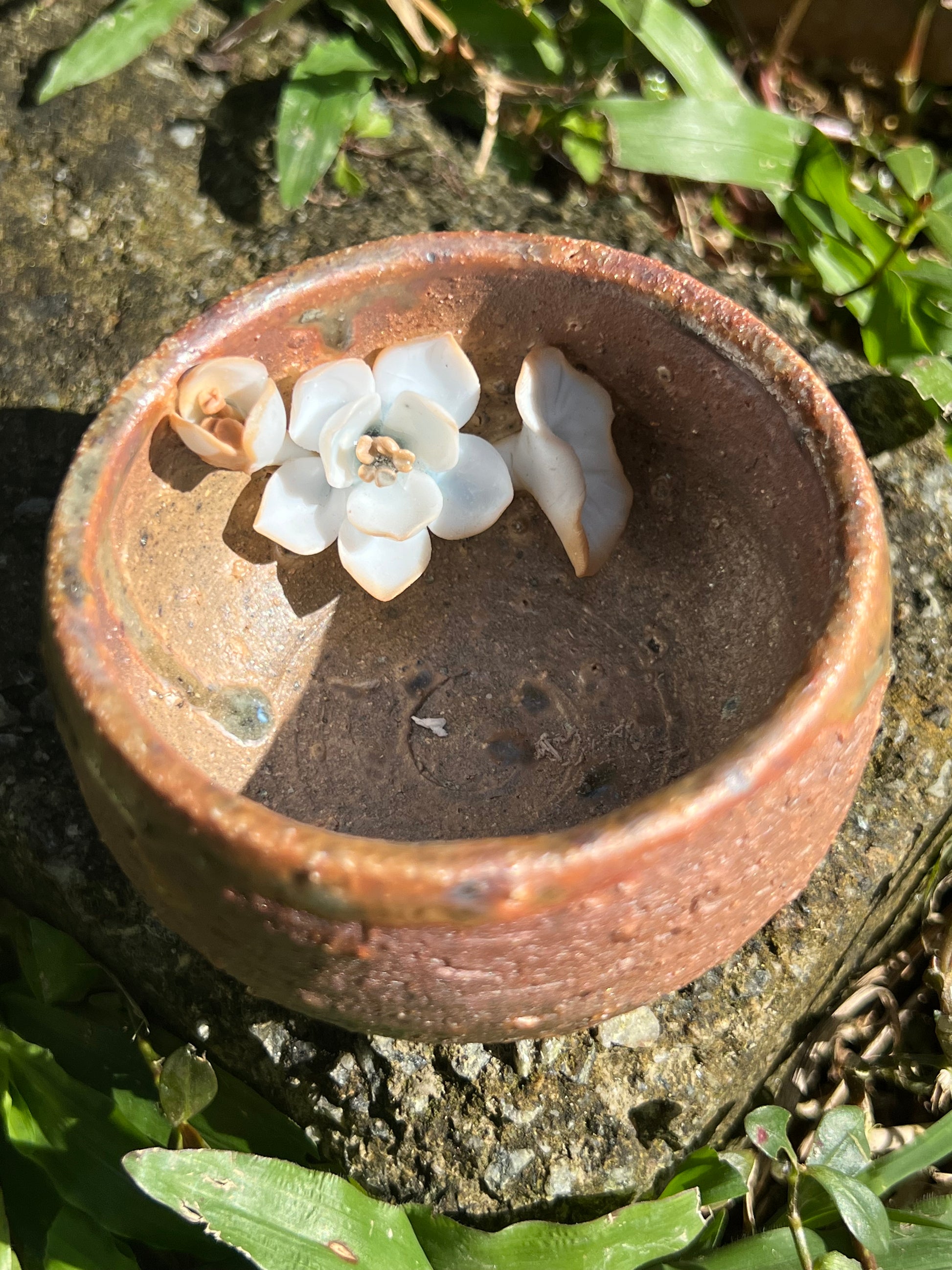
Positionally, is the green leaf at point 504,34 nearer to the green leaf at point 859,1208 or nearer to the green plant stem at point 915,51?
the green plant stem at point 915,51

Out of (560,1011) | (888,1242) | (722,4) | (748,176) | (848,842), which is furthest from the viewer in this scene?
(722,4)

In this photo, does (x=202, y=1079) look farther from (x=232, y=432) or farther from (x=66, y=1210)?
(x=232, y=432)

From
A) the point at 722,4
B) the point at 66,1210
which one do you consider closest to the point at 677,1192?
the point at 66,1210

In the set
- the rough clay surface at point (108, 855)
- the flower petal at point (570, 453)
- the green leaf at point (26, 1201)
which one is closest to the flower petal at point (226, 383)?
the flower petal at point (570, 453)

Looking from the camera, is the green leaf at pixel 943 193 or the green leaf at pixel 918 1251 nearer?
the green leaf at pixel 918 1251

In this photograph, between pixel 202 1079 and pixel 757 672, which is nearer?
pixel 757 672

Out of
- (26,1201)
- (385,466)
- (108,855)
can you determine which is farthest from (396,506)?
(26,1201)

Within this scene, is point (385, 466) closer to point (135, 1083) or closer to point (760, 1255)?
point (135, 1083)
